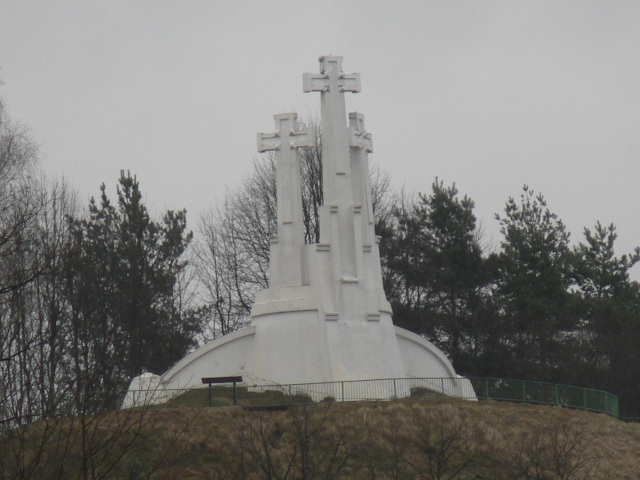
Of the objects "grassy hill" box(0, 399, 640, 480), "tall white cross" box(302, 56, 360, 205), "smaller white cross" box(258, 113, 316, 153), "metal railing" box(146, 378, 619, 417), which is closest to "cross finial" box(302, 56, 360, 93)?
"tall white cross" box(302, 56, 360, 205)

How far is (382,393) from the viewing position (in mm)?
30203

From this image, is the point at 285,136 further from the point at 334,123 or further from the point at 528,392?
the point at 528,392

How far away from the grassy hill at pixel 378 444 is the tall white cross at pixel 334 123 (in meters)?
7.21

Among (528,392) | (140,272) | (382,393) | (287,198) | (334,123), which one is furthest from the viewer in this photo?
(140,272)

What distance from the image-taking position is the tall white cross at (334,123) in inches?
1296

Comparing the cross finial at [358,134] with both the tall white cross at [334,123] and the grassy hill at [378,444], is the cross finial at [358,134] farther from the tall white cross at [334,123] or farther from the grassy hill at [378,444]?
the grassy hill at [378,444]

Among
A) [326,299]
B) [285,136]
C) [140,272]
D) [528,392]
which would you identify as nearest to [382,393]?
[326,299]

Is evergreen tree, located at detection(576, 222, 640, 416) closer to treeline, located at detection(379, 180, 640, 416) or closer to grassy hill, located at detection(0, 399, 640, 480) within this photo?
treeline, located at detection(379, 180, 640, 416)

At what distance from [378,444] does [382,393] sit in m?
4.52

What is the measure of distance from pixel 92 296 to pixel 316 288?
8.52 m

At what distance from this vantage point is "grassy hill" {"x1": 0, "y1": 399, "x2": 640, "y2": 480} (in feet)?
77.2

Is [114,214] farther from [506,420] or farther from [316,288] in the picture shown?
[506,420]

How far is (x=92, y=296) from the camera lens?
36.0 m

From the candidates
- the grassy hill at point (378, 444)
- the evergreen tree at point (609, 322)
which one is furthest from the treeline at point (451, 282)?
the grassy hill at point (378, 444)
